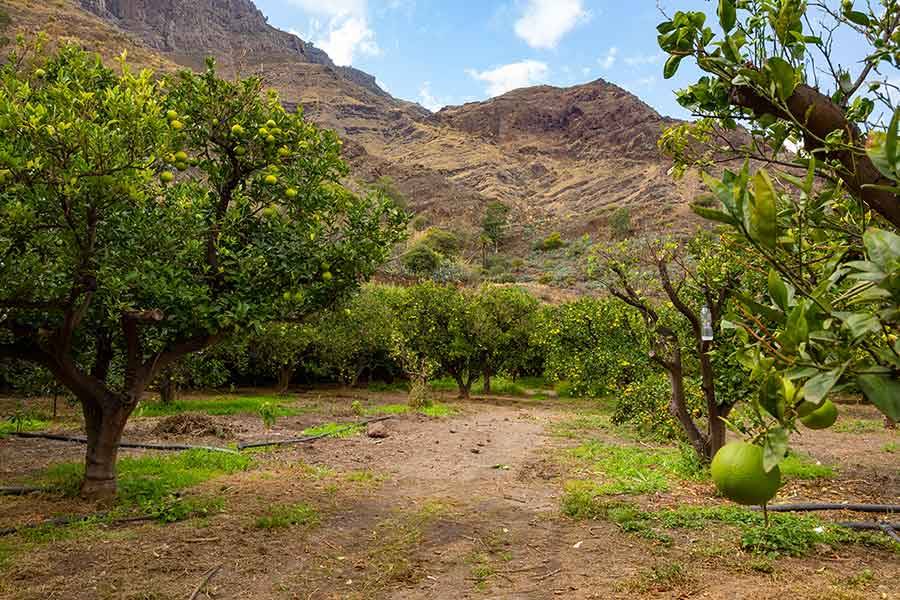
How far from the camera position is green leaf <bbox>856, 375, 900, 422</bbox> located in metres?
1.00

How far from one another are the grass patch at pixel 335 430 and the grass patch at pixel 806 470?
29.9 ft

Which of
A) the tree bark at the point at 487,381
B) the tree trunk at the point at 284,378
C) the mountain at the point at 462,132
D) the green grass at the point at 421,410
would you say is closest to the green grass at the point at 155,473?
the green grass at the point at 421,410

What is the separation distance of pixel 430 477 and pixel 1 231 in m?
6.75

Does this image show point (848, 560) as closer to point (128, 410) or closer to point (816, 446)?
point (128, 410)

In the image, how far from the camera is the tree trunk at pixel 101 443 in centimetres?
704

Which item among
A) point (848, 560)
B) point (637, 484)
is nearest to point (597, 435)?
point (637, 484)

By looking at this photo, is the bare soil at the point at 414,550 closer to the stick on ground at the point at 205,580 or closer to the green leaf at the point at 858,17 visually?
the stick on ground at the point at 205,580

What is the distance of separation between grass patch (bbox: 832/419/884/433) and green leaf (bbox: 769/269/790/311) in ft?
60.6

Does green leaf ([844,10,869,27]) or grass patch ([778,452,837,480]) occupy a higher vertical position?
green leaf ([844,10,869,27])

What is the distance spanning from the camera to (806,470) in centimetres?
947

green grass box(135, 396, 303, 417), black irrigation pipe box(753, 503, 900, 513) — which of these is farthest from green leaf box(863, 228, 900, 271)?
green grass box(135, 396, 303, 417)

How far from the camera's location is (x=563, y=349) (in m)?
18.8

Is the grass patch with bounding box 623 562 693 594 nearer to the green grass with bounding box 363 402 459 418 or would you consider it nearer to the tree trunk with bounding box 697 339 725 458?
the tree trunk with bounding box 697 339 725 458

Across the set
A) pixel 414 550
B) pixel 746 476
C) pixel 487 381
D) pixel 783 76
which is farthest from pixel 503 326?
pixel 746 476
